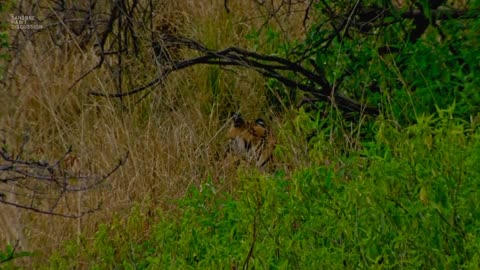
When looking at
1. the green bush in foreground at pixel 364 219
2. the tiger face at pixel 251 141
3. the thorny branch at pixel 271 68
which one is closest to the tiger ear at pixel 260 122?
the tiger face at pixel 251 141

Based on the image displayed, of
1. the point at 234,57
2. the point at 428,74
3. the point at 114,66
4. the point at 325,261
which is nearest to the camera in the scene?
the point at 325,261

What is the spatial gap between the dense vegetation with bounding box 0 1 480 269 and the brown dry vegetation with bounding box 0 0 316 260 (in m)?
0.01

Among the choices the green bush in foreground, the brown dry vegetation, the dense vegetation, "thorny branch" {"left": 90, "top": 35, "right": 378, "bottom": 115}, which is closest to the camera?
the green bush in foreground

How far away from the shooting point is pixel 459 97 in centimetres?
459

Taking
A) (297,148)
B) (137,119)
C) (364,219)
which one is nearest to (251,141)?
(137,119)

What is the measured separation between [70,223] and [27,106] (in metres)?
1.75

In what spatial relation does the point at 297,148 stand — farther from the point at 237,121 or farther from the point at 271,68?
the point at 237,121

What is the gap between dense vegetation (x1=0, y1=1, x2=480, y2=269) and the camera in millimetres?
3029

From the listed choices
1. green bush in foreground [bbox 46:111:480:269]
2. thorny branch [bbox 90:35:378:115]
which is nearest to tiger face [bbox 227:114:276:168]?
thorny branch [bbox 90:35:378:115]

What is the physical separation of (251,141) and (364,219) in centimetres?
204

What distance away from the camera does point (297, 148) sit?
4.21 m

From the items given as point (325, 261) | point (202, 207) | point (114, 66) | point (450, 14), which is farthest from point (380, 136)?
point (114, 66)

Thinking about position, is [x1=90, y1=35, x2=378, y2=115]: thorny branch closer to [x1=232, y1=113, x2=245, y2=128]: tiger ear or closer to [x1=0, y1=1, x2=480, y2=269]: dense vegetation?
[x1=0, y1=1, x2=480, y2=269]: dense vegetation

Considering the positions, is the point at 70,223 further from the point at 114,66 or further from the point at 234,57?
the point at 114,66
